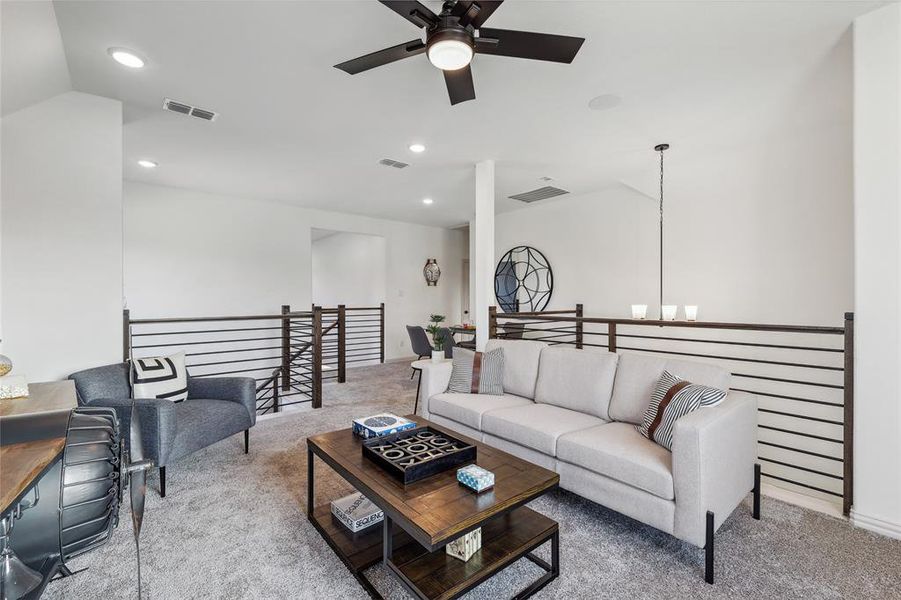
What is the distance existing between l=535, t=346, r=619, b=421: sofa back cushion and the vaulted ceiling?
187 cm

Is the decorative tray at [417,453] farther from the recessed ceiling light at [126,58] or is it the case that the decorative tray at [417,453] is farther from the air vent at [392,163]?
the air vent at [392,163]

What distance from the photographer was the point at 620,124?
333 centimetres

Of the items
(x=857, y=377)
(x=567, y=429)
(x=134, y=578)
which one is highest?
(x=857, y=377)

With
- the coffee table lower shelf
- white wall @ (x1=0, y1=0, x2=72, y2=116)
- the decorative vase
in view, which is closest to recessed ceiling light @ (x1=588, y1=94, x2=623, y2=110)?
the coffee table lower shelf

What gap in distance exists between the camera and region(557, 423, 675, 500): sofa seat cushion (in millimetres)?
1890

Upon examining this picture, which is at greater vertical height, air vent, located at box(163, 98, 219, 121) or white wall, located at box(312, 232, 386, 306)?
air vent, located at box(163, 98, 219, 121)

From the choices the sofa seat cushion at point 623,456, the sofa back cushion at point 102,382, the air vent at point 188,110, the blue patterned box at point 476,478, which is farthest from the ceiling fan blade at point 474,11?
the sofa back cushion at point 102,382

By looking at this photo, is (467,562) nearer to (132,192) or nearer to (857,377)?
(857,377)

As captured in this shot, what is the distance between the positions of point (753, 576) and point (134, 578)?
274 cm

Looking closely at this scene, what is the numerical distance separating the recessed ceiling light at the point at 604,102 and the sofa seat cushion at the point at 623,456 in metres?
2.26

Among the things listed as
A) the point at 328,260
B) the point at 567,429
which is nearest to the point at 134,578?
the point at 567,429

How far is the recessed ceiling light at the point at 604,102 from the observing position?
2.86m

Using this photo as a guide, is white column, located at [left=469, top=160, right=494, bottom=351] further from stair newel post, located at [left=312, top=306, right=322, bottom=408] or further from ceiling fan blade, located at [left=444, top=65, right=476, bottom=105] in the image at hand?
ceiling fan blade, located at [left=444, top=65, right=476, bottom=105]

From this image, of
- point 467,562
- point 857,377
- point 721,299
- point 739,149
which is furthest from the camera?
point 721,299
